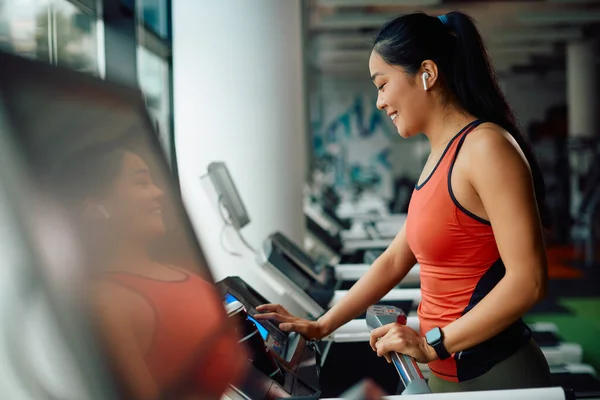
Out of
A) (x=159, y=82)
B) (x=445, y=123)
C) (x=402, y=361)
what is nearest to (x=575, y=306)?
(x=159, y=82)

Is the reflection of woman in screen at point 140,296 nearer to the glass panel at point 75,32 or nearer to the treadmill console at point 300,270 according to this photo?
the treadmill console at point 300,270

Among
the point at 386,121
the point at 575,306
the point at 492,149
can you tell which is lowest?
the point at 575,306

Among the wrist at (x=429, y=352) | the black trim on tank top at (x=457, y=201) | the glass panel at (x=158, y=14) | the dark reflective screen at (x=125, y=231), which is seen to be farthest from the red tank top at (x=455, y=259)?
the glass panel at (x=158, y=14)

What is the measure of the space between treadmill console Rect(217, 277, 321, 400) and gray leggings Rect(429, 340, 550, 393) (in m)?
0.32

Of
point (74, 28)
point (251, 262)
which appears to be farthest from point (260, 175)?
point (74, 28)

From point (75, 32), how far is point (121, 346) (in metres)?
3.09

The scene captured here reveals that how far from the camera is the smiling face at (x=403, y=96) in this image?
4.74 feet

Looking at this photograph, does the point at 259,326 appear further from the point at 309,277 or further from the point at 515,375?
the point at 309,277

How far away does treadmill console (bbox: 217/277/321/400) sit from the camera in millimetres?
1195

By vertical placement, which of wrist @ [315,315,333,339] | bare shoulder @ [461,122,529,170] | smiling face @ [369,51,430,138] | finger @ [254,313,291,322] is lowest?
wrist @ [315,315,333,339]

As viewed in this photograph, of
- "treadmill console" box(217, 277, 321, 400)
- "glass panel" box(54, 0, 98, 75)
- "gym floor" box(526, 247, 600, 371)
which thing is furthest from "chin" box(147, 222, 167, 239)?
"gym floor" box(526, 247, 600, 371)

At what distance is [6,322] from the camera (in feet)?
1.75

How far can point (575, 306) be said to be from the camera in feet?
19.6

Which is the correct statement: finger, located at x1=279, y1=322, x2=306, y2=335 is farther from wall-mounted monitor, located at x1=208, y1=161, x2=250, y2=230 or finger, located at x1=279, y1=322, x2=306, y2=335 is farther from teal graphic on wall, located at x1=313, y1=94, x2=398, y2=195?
teal graphic on wall, located at x1=313, y1=94, x2=398, y2=195
